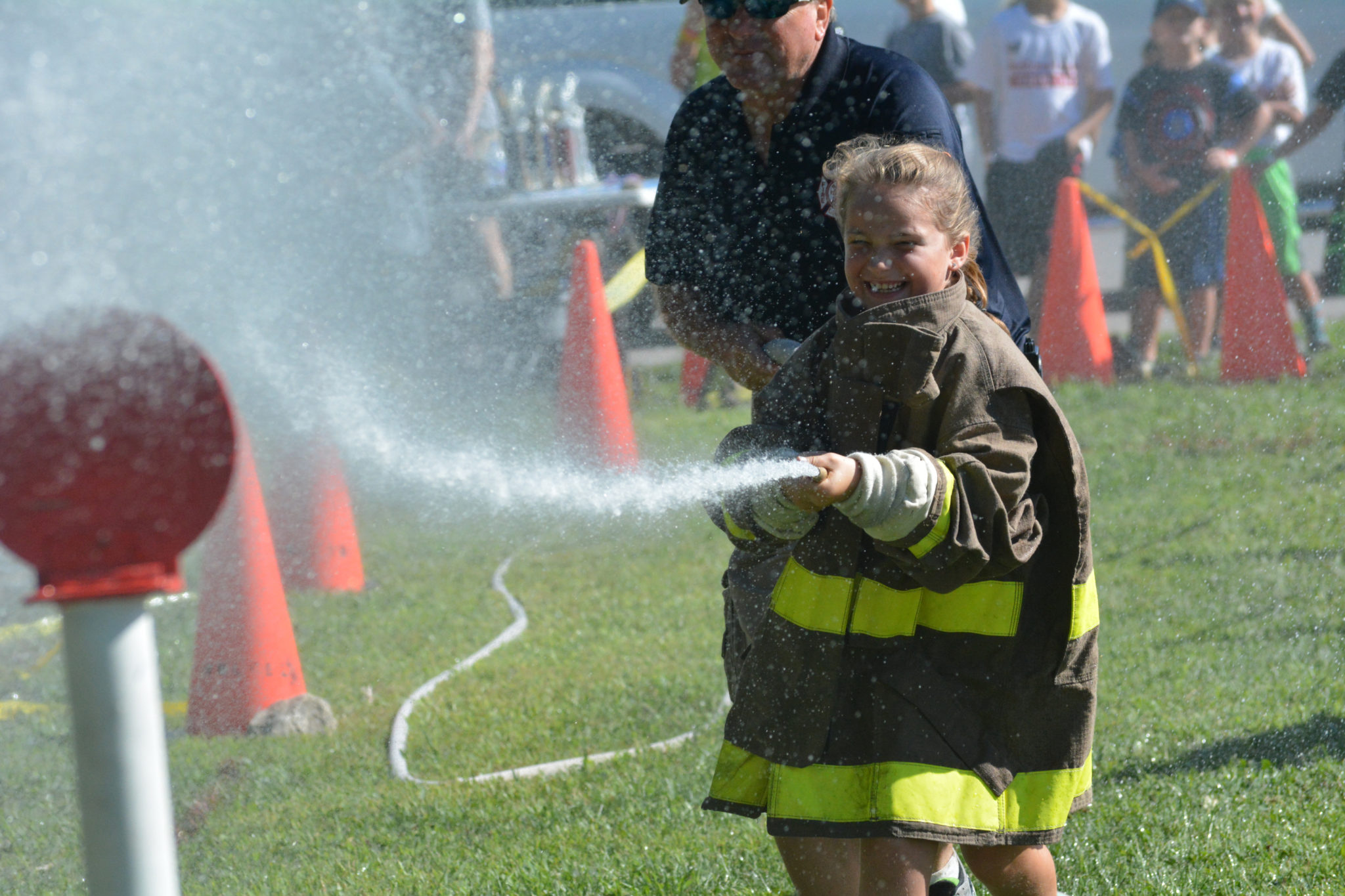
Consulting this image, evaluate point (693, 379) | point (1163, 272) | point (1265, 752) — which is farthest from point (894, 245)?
point (1163, 272)

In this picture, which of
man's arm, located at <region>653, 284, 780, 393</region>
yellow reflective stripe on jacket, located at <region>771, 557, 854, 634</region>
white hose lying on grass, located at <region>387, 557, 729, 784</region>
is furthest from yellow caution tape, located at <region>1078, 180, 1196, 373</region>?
yellow reflective stripe on jacket, located at <region>771, 557, 854, 634</region>

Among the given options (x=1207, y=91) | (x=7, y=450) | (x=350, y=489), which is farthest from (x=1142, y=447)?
(x=7, y=450)

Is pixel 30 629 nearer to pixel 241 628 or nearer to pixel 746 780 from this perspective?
pixel 241 628

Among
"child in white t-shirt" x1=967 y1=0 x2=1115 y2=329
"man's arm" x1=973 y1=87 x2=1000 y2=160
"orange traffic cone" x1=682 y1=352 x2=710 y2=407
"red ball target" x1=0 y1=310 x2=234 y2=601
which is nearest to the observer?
"red ball target" x1=0 y1=310 x2=234 y2=601

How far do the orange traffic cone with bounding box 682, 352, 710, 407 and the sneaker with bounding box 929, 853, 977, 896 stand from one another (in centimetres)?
486

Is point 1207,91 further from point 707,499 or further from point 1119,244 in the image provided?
point 707,499

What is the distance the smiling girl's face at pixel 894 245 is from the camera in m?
1.91

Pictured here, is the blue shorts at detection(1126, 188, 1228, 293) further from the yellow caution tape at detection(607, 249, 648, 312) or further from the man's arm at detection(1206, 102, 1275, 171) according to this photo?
the yellow caution tape at detection(607, 249, 648, 312)

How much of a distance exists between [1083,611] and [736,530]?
53 cm

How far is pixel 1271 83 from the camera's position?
7.52 m

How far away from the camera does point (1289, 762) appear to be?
2.93 m

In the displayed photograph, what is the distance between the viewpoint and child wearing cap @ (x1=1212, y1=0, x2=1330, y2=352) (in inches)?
294

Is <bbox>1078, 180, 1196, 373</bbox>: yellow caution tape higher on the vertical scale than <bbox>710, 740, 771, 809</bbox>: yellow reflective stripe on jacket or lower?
lower

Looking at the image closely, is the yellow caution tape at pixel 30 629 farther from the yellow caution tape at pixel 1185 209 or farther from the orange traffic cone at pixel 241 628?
the yellow caution tape at pixel 1185 209
